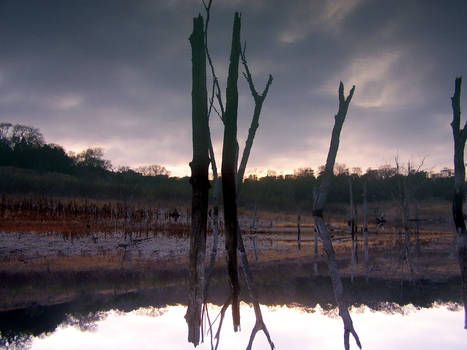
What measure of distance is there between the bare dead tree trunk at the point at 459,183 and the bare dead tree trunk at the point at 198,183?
13.8 feet

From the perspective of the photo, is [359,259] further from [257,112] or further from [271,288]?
[257,112]

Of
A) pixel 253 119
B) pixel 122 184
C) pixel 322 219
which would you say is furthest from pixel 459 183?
pixel 122 184

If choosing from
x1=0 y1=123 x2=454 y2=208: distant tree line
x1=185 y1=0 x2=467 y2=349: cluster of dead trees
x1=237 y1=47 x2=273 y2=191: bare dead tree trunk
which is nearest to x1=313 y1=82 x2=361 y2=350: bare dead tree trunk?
x1=185 y1=0 x2=467 y2=349: cluster of dead trees

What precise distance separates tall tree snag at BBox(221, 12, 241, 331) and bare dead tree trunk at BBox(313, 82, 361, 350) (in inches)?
60.5

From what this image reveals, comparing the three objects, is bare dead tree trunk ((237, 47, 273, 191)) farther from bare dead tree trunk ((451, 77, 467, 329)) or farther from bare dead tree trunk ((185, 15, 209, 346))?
bare dead tree trunk ((451, 77, 467, 329))

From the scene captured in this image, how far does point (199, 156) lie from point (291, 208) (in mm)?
45786

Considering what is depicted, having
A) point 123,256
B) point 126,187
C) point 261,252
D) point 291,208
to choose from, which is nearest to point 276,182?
point 291,208

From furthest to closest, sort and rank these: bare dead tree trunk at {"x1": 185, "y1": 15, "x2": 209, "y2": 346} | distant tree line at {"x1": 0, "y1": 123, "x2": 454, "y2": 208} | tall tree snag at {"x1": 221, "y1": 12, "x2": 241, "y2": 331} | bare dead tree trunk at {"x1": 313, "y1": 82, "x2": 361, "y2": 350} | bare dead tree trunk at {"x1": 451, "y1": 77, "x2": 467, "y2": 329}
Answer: distant tree line at {"x1": 0, "y1": 123, "x2": 454, "y2": 208} → bare dead tree trunk at {"x1": 451, "y1": 77, "x2": 467, "y2": 329} → bare dead tree trunk at {"x1": 313, "y1": 82, "x2": 361, "y2": 350} → bare dead tree trunk at {"x1": 185, "y1": 15, "x2": 209, "y2": 346} → tall tree snag at {"x1": 221, "y1": 12, "x2": 241, "y2": 331}

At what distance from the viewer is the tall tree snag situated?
590 centimetres

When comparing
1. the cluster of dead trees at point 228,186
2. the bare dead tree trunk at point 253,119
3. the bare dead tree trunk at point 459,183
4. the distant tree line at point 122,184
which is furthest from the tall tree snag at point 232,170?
the distant tree line at point 122,184

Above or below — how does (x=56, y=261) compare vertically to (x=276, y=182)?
below

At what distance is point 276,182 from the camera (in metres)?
61.0

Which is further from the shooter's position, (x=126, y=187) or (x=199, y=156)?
(x=126, y=187)

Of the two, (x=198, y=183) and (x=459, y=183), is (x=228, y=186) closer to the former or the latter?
(x=198, y=183)
